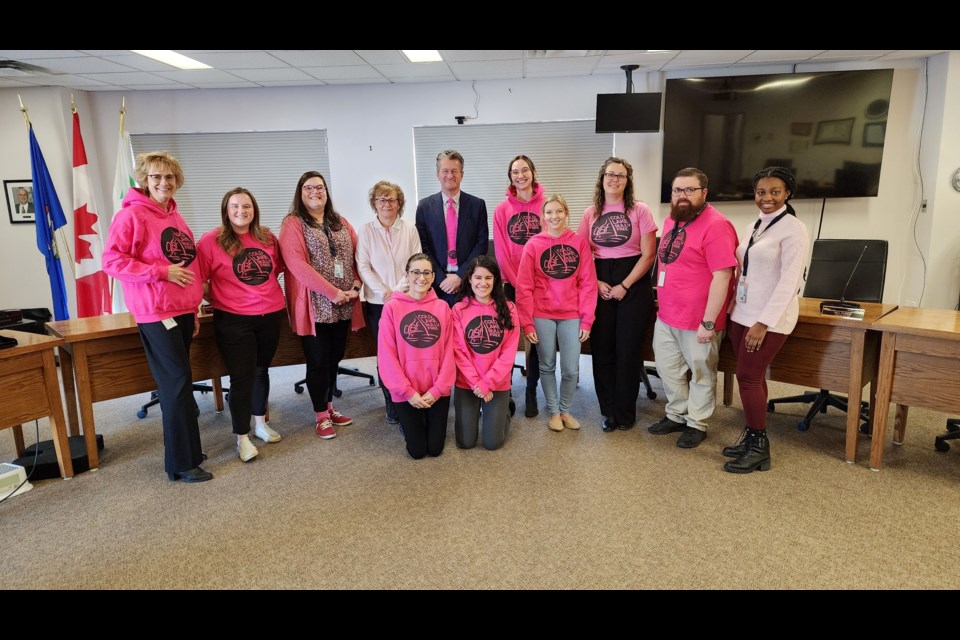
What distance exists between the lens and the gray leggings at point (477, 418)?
10.0 feet

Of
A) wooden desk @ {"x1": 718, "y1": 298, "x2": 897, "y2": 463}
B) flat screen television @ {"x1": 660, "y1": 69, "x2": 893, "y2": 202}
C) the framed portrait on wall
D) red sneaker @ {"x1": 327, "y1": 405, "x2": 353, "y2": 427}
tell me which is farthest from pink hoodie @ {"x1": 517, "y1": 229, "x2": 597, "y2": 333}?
the framed portrait on wall

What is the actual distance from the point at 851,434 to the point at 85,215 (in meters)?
6.64

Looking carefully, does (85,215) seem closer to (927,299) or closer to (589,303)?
(589,303)

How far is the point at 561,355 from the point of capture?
10.8 ft

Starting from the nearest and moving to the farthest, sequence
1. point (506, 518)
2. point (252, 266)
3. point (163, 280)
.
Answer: point (506, 518)
point (163, 280)
point (252, 266)

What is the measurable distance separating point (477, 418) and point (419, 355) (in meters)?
0.52

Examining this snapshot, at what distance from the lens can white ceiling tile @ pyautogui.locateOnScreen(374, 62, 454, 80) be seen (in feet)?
16.8

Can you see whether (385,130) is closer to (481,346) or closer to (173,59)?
(173,59)

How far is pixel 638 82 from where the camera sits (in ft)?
18.4

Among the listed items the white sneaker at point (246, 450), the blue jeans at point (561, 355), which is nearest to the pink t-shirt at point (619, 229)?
the blue jeans at point (561, 355)

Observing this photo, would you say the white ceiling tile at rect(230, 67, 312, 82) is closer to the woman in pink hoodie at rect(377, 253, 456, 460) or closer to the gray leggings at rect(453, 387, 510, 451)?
the woman in pink hoodie at rect(377, 253, 456, 460)

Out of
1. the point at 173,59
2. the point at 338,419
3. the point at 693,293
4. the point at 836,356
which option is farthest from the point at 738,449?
the point at 173,59

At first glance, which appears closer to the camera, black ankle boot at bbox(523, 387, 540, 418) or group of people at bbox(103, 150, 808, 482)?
group of people at bbox(103, 150, 808, 482)

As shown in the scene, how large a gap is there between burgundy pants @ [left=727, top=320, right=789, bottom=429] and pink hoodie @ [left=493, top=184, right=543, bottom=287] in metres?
1.37
